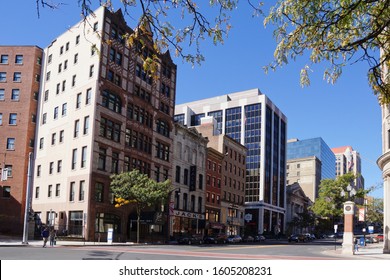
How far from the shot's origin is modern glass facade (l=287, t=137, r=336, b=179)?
130m

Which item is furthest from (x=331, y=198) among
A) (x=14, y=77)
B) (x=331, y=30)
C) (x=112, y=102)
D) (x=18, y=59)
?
(x=331, y=30)

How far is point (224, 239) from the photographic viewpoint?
203 feet

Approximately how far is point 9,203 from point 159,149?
66.4ft

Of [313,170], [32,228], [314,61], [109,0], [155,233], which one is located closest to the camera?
[109,0]

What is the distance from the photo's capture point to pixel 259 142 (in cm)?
10531

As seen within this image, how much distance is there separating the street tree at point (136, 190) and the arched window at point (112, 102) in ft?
28.1

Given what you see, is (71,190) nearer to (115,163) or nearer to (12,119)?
(115,163)

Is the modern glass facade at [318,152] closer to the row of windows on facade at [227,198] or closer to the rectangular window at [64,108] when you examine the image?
the row of windows on facade at [227,198]

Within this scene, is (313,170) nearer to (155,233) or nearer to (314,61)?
(155,233)

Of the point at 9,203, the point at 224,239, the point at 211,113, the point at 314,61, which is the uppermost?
the point at 211,113

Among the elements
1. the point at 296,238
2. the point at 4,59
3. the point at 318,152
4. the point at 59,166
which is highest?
the point at 4,59

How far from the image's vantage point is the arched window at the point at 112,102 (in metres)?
52.9

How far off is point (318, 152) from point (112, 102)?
93288mm
